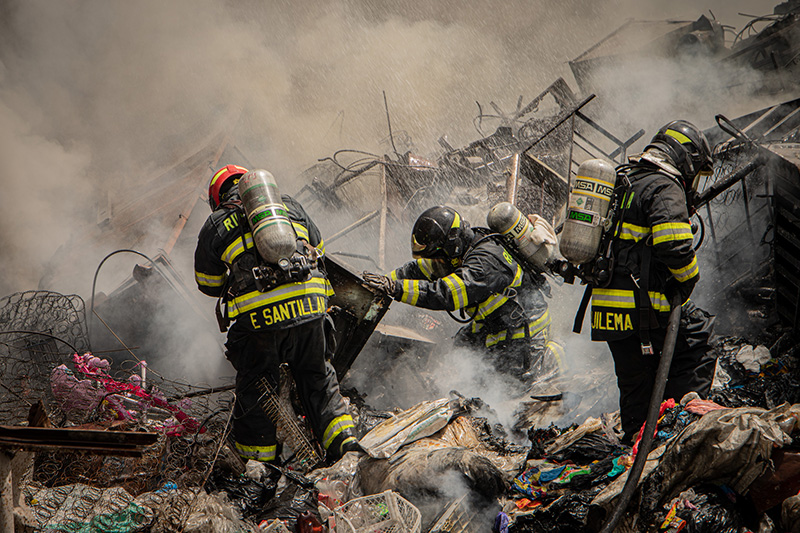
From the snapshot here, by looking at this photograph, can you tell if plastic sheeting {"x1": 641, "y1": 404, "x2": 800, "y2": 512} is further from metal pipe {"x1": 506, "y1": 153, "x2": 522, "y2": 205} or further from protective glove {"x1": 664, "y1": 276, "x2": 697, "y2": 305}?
metal pipe {"x1": 506, "y1": 153, "x2": 522, "y2": 205}

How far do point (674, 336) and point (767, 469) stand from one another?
0.86 meters

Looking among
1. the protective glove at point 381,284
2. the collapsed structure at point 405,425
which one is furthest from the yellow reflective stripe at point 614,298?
the protective glove at point 381,284

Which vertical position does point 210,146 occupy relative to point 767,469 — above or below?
above

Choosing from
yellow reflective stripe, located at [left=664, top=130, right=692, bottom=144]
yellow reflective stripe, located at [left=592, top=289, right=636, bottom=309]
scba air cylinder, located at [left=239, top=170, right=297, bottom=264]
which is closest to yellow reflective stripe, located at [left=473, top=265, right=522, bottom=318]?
yellow reflective stripe, located at [left=592, top=289, right=636, bottom=309]

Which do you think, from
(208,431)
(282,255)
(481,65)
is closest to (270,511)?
(208,431)

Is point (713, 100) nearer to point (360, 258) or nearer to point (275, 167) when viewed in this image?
point (360, 258)

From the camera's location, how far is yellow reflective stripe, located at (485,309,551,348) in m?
4.44

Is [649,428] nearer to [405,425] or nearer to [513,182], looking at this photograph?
[405,425]

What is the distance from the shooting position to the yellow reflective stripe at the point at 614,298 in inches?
129

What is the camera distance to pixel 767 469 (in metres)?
2.20

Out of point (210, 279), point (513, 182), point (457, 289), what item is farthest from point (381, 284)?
point (513, 182)

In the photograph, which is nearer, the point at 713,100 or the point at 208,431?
the point at 208,431

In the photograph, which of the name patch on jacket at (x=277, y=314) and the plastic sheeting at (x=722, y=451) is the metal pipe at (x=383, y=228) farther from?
the plastic sheeting at (x=722, y=451)

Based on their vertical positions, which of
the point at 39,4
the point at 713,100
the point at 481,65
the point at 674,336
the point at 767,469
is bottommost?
the point at 767,469
